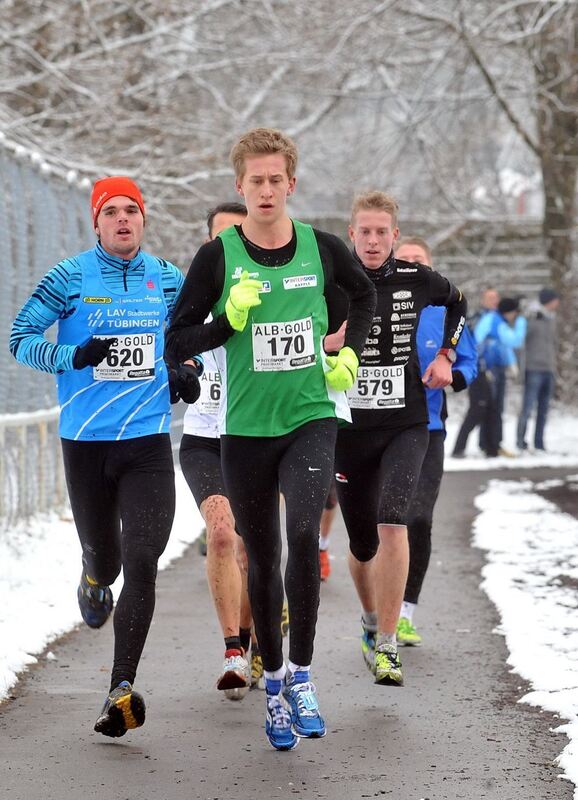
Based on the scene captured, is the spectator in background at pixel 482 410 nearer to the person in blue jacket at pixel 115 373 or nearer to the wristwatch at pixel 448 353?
the wristwatch at pixel 448 353

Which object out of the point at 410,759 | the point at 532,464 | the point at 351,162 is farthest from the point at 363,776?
the point at 351,162

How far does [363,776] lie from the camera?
489 centimetres

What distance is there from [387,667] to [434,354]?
192 cm

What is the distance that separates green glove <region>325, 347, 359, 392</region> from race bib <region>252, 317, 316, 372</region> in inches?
4.7

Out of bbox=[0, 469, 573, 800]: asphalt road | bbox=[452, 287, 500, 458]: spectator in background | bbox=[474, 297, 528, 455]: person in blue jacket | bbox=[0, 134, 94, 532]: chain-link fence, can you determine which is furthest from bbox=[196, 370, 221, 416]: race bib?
bbox=[474, 297, 528, 455]: person in blue jacket

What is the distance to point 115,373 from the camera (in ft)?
18.9

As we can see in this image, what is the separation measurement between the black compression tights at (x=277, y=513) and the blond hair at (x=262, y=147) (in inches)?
35.0

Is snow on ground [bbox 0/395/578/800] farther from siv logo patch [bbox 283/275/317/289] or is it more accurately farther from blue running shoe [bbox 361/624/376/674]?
siv logo patch [bbox 283/275/317/289]

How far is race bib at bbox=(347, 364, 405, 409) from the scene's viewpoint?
664 cm

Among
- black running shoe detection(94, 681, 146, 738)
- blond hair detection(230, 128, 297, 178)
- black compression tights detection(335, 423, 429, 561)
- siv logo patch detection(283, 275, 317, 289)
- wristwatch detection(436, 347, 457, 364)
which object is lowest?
black running shoe detection(94, 681, 146, 738)

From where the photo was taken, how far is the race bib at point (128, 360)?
572cm

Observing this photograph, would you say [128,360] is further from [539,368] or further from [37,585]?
[539,368]

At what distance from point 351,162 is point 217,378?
25.4m

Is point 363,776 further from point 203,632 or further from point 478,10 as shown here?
point 478,10
